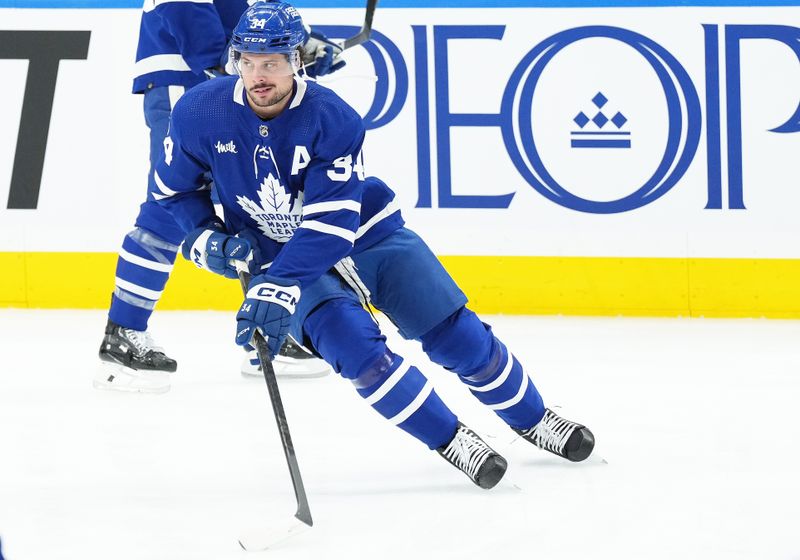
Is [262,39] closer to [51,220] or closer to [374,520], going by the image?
[374,520]

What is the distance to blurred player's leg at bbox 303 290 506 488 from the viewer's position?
2.62 metres

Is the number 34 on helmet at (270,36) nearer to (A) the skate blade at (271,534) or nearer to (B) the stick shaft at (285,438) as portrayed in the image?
(B) the stick shaft at (285,438)

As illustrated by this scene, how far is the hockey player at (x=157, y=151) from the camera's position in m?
3.53

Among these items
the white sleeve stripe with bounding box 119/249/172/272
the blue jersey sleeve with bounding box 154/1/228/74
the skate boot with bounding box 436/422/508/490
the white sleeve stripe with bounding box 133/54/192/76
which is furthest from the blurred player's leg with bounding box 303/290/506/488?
the white sleeve stripe with bounding box 133/54/192/76

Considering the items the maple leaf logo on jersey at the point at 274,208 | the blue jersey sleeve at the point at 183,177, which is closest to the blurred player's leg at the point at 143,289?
the blue jersey sleeve at the point at 183,177

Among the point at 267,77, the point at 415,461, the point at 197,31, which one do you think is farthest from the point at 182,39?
the point at 415,461

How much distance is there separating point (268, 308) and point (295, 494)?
14.0 inches

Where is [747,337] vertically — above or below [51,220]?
below

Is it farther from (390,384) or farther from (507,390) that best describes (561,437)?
(390,384)

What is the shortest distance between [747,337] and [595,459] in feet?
4.15

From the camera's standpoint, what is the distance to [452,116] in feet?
14.3

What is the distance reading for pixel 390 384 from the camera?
2639 mm

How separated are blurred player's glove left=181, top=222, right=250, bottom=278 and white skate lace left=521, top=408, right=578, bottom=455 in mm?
677

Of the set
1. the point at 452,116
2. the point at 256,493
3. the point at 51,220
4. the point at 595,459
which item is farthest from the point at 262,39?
the point at 51,220
